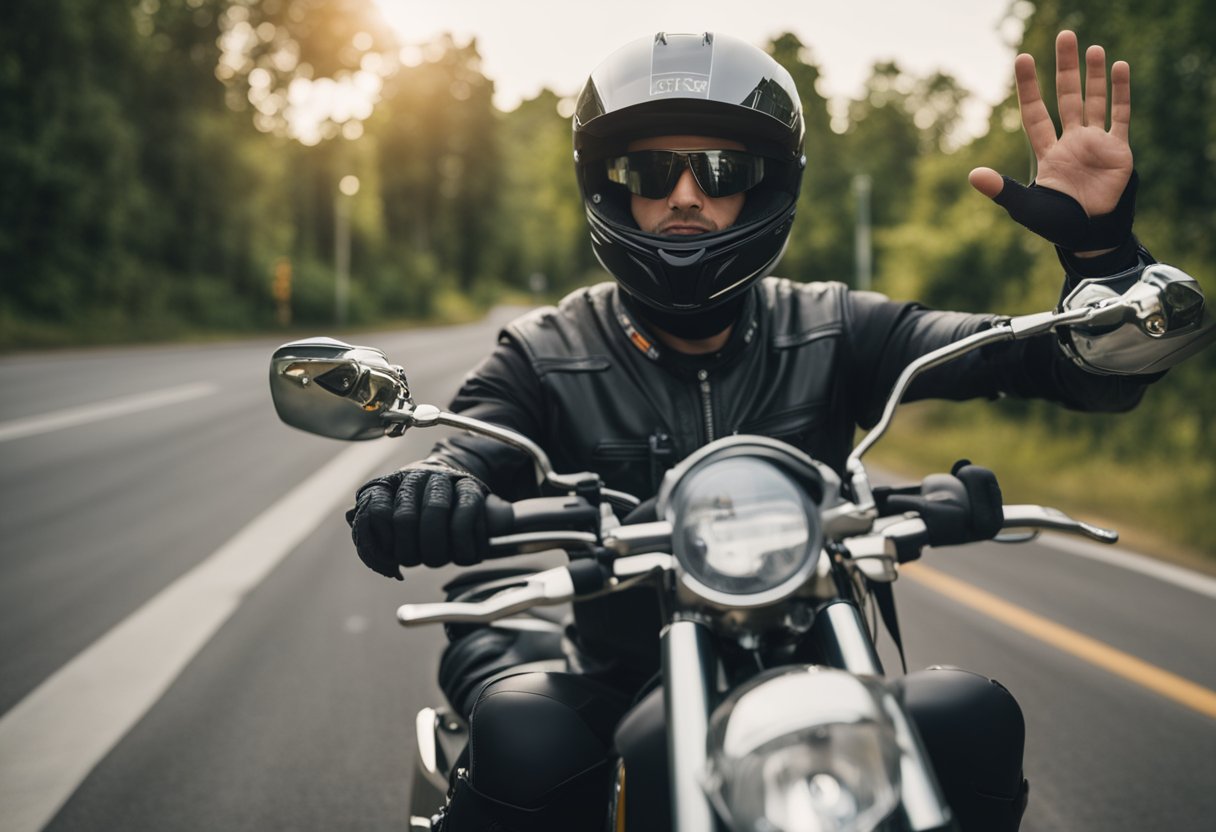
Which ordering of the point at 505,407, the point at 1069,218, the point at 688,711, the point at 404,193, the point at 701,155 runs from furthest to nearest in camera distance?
the point at 404,193 < the point at 505,407 < the point at 701,155 < the point at 1069,218 < the point at 688,711

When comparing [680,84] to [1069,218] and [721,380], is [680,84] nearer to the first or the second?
[721,380]

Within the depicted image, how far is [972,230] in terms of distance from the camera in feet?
63.5

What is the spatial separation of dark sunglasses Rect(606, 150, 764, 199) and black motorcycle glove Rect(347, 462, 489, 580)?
0.83 metres

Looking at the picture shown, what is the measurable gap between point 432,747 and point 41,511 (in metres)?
6.38

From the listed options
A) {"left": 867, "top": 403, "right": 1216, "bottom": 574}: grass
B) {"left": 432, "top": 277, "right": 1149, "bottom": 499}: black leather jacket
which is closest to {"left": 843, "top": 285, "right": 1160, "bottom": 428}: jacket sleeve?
{"left": 432, "top": 277, "right": 1149, "bottom": 499}: black leather jacket

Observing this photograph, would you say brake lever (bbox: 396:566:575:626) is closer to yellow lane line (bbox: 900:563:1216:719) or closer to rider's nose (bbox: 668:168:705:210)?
rider's nose (bbox: 668:168:705:210)

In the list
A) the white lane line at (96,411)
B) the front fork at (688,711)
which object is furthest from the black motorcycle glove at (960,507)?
the white lane line at (96,411)

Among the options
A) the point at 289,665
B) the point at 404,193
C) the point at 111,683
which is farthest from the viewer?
the point at 404,193

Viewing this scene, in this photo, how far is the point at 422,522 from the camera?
1.50m

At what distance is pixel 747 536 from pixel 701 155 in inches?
42.3

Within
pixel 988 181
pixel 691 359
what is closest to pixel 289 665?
pixel 691 359

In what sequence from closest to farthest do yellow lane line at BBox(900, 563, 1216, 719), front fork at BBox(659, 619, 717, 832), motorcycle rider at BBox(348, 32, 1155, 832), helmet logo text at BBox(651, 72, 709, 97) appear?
front fork at BBox(659, 619, 717, 832)
motorcycle rider at BBox(348, 32, 1155, 832)
helmet logo text at BBox(651, 72, 709, 97)
yellow lane line at BBox(900, 563, 1216, 719)

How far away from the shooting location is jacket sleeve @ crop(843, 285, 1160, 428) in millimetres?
2030

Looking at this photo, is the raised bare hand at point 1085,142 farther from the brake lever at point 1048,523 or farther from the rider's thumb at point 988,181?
the brake lever at point 1048,523
